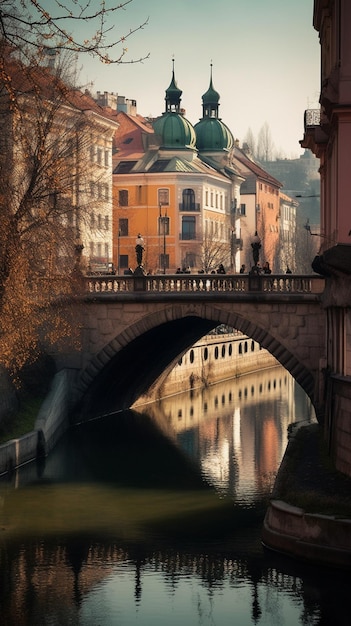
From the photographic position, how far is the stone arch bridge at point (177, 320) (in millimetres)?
55062

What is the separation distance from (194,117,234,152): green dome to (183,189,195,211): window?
42.2 feet

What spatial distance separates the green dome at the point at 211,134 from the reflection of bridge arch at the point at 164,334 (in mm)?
70945

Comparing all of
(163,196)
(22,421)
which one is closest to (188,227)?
(163,196)

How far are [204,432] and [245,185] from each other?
10085cm

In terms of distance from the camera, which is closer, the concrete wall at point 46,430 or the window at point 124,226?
the concrete wall at point 46,430

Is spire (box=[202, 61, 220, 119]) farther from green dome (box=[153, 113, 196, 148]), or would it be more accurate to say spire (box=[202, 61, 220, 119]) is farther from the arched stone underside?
the arched stone underside

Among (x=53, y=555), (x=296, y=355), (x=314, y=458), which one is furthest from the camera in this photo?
(x=296, y=355)

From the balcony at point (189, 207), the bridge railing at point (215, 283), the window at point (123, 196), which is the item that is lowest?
the bridge railing at point (215, 283)

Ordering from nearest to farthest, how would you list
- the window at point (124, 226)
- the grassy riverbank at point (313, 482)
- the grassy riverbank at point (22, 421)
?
the grassy riverbank at point (313, 482), the grassy riverbank at point (22, 421), the window at point (124, 226)

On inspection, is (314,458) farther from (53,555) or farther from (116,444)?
(116,444)

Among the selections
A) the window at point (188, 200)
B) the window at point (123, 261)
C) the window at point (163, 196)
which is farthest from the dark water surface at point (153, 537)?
the window at point (188, 200)

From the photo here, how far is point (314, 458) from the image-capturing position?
4172cm

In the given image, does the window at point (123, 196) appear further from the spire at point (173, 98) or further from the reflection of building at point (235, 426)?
the reflection of building at point (235, 426)

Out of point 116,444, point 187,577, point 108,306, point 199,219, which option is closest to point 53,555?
point 187,577
